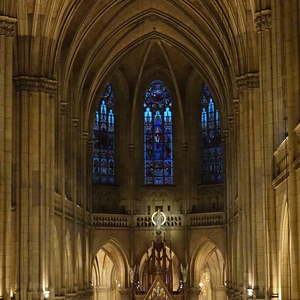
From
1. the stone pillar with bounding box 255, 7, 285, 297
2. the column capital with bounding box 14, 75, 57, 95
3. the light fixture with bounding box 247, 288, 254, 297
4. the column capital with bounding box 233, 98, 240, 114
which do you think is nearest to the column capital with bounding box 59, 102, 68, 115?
the column capital with bounding box 14, 75, 57, 95

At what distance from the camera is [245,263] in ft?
132

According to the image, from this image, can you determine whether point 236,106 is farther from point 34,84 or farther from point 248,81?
point 34,84

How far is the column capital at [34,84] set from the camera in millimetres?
39000

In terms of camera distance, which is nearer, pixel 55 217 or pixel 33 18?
pixel 33 18

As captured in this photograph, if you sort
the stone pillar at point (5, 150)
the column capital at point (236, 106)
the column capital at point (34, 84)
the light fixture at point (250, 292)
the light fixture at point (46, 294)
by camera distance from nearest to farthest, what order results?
1. the stone pillar at point (5, 150)
2. the light fixture at point (250, 292)
3. the light fixture at point (46, 294)
4. the column capital at point (34, 84)
5. the column capital at point (236, 106)

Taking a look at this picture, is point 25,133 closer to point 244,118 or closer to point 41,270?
point 41,270

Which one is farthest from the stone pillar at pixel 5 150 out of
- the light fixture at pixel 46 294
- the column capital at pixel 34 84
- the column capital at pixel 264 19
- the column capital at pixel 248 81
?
the column capital at pixel 248 81

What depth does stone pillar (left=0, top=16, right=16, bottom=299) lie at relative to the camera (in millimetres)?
30833

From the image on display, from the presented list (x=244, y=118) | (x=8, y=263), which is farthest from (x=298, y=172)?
(x=244, y=118)

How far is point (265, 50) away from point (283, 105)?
9.93ft

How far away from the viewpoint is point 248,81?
129 ft

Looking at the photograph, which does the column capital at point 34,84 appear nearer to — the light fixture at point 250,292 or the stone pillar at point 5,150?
the stone pillar at point 5,150

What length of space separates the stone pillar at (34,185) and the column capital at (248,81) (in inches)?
343

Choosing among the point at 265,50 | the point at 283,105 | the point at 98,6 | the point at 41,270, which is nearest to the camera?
the point at 283,105
